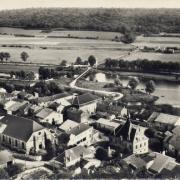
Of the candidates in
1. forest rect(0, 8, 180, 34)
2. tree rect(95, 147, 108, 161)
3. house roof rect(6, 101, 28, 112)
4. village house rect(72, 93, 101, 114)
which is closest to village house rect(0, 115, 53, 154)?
tree rect(95, 147, 108, 161)

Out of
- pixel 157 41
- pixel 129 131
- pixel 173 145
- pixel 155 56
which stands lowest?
pixel 173 145

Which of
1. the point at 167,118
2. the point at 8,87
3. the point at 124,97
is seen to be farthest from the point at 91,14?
the point at 167,118

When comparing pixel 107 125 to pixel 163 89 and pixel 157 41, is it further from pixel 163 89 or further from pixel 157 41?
pixel 157 41

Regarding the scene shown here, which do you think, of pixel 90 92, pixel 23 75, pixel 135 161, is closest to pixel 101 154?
pixel 135 161

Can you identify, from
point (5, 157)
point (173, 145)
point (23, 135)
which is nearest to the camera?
point (5, 157)

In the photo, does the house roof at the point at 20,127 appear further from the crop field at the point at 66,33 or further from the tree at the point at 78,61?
the tree at the point at 78,61

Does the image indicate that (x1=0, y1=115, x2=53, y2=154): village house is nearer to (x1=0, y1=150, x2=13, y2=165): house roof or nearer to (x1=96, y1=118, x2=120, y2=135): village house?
(x1=0, y1=150, x2=13, y2=165): house roof
